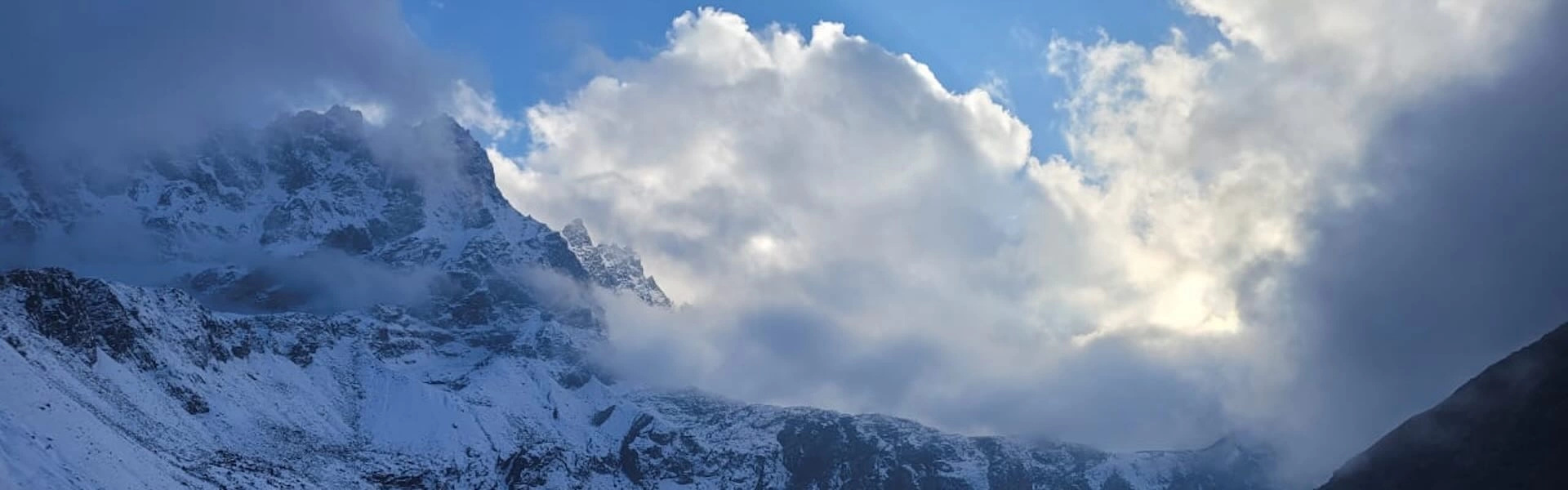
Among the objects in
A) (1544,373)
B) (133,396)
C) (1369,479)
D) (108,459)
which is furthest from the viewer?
(133,396)

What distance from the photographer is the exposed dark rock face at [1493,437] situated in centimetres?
7838

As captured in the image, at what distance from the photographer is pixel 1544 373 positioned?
270 feet

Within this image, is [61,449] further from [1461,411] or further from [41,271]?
[1461,411]

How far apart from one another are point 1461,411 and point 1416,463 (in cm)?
532

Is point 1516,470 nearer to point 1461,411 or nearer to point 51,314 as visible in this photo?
point 1461,411

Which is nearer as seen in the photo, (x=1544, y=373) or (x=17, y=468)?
(x=1544, y=373)

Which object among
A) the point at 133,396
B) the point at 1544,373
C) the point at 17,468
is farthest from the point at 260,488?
the point at 1544,373

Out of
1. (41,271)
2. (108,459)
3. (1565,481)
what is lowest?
(1565,481)

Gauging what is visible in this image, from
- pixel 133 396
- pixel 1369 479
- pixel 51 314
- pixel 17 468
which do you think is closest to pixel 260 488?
pixel 133 396

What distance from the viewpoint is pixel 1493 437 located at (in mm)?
81812

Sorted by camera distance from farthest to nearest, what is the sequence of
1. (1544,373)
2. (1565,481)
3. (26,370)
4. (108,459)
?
(26,370) < (108,459) < (1544,373) < (1565,481)

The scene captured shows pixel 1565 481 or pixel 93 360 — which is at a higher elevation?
pixel 93 360

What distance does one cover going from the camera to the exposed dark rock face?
7838 cm

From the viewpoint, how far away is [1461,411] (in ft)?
282
